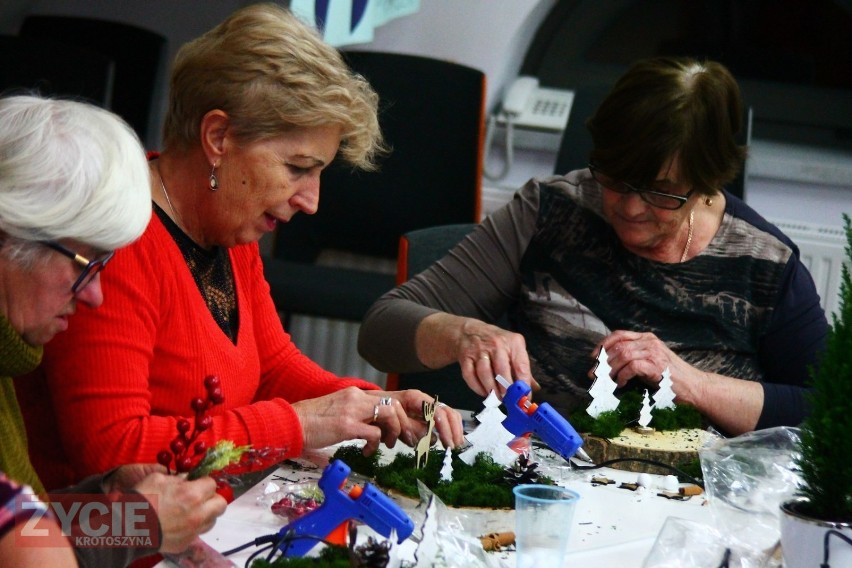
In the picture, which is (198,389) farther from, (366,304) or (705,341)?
(366,304)

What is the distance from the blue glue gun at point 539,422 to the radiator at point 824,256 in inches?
93.4

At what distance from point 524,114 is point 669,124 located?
2.08 m

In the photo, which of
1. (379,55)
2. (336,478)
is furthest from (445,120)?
(336,478)

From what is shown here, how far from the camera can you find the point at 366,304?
11.4 ft

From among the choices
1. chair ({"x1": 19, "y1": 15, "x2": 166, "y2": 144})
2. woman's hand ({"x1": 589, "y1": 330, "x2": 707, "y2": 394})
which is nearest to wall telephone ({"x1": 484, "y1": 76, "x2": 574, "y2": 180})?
chair ({"x1": 19, "y1": 15, "x2": 166, "y2": 144})

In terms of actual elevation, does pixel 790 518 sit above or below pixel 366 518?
above

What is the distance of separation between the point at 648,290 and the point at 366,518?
46.8 inches

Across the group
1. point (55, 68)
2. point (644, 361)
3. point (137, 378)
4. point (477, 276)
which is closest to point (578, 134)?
point (477, 276)

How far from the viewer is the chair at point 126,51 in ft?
13.4

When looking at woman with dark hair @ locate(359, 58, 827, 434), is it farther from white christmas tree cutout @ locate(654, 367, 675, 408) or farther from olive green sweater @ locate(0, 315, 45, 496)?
olive green sweater @ locate(0, 315, 45, 496)

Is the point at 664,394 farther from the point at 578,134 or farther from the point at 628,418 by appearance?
the point at 578,134

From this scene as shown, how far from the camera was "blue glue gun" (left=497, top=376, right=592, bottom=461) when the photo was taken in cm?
169

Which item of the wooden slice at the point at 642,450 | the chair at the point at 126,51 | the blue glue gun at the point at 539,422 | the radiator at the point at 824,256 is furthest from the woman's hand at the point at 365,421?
the chair at the point at 126,51

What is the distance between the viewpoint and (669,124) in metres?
2.15
